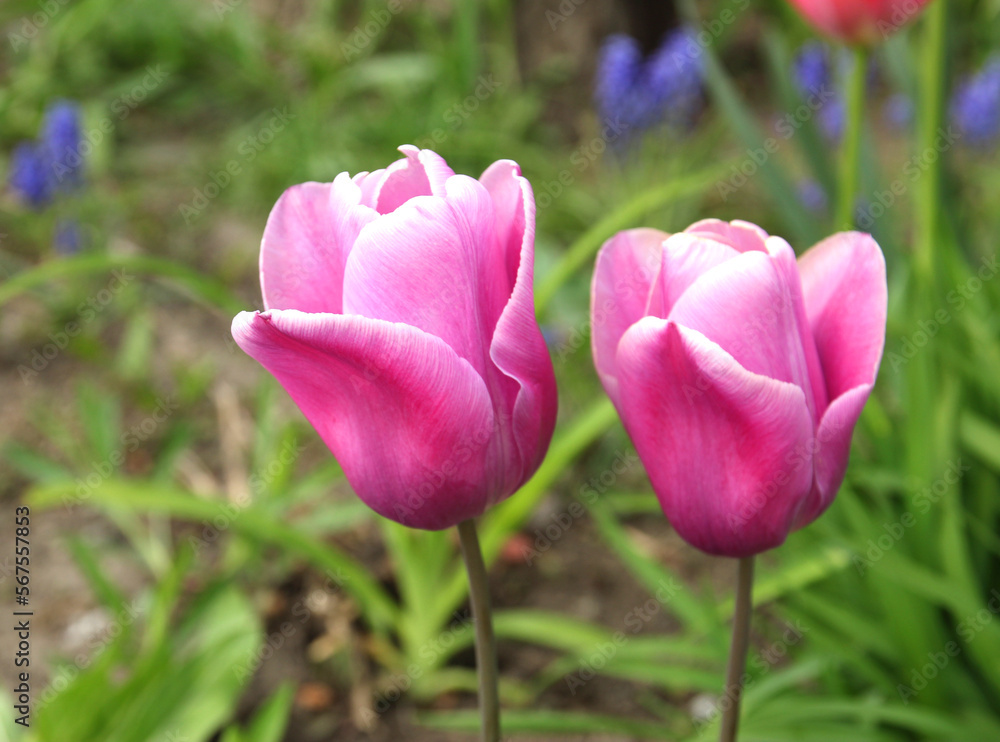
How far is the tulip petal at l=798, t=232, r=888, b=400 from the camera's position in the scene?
1.56ft

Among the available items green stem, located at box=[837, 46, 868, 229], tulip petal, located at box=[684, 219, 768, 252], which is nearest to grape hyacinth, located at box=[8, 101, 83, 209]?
green stem, located at box=[837, 46, 868, 229]

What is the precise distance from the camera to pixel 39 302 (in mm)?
2664

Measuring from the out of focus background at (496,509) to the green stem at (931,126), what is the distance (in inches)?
0.5

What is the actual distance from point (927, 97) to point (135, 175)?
2.77 metres

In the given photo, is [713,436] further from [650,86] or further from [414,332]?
[650,86]

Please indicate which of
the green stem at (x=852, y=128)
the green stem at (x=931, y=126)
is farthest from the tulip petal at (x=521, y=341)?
the green stem at (x=931, y=126)

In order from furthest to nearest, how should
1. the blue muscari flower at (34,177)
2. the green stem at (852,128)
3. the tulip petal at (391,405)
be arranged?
the blue muscari flower at (34,177) < the green stem at (852,128) < the tulip petal at (391,405)

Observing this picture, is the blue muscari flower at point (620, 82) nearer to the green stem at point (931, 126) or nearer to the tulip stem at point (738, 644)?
the green stem at point (931, 126)

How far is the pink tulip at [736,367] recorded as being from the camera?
17.3 inches

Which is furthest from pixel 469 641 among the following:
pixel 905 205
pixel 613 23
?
pixel 613 23

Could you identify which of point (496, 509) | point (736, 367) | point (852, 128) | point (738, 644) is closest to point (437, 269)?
point (736, 367)

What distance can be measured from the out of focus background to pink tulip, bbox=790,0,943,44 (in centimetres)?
13

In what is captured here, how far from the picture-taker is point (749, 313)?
1.46ft

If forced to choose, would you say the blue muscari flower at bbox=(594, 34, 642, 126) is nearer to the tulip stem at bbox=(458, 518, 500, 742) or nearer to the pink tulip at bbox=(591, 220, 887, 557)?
the pink tulip at bbox=(591, 220, 887, 557)
